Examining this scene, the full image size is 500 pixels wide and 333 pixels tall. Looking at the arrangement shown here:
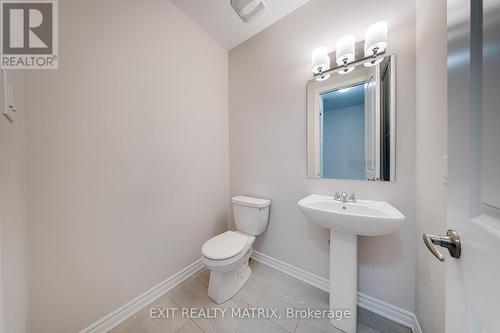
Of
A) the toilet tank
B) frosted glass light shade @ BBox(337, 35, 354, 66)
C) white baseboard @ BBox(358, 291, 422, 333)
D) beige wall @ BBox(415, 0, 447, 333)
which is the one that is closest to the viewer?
beige wall @ BBox(415, 0, 447, 333)

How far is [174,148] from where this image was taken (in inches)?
57.0

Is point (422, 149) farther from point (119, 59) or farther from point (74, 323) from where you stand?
point (74, 323)

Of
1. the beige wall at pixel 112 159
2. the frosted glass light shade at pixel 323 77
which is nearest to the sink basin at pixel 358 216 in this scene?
the frosted glass light shade at pixel 323 77

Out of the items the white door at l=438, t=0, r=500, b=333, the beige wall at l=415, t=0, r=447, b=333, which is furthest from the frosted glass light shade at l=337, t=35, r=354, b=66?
the white door at l=438, t=0, r=500, b=333

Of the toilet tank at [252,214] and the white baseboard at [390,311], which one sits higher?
the toilet tank at [252,214]

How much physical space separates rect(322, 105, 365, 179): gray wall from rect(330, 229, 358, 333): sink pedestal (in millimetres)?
468

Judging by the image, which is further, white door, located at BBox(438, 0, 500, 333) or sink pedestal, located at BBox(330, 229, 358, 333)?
sink pedestal, located at BBox(330, 229, 358, 333)

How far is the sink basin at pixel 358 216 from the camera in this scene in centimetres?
88

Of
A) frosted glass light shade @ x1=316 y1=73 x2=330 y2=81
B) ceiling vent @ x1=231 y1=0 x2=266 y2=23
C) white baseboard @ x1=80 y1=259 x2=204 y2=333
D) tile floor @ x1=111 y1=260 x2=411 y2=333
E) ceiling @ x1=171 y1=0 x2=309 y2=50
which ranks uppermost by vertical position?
ceiling @ x1=171 y1=0 x2=309 y2=50

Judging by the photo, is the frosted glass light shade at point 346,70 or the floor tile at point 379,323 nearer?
the floor tile at point 379,323

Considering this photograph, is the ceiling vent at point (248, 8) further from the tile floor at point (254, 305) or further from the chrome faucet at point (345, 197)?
the tile floor at point (254, 305)

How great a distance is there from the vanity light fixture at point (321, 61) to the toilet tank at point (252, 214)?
1180 mm

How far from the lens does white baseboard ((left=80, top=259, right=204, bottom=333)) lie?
1.05m

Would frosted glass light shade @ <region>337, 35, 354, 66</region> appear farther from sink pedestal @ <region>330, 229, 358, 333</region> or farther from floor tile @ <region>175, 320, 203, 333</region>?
floor tile @ <region>175, 320, 203, 333</region>
